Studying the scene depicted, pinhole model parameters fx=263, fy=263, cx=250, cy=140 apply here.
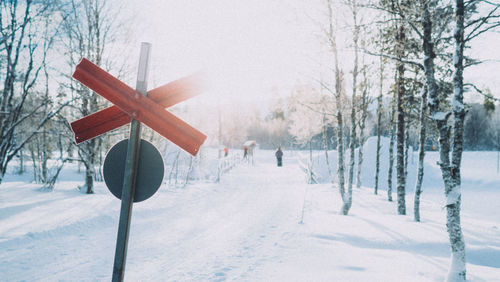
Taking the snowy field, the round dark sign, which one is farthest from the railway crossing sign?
the snowy field

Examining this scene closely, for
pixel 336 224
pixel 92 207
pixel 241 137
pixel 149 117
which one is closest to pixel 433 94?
pixel 336 224

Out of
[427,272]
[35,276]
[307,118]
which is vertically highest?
[307,118]

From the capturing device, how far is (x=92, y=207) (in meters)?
8.49

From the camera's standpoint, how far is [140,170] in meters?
2.04

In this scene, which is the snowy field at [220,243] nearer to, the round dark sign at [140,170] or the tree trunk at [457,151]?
the tree trunk at [457,151]

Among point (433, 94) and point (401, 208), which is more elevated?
point (433, 94)

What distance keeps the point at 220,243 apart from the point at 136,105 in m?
4.72

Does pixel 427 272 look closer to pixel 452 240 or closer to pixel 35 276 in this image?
pixel 452 240

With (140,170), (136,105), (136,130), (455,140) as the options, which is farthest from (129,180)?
(455,140)

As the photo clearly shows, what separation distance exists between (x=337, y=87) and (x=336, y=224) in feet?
15.2

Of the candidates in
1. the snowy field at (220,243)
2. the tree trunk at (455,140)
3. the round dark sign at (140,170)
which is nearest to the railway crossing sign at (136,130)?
the round dark sign at (140,170)

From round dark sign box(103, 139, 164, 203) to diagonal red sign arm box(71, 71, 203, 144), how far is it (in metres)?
0.22

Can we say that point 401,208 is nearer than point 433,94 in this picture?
No

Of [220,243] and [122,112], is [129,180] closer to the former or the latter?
[122,112]
